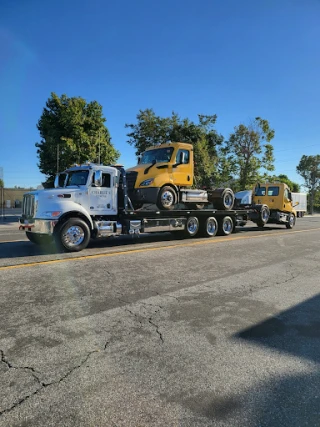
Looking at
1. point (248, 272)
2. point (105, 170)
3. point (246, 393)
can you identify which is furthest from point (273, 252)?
point (246, 393)

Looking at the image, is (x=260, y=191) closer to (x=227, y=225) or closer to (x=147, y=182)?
(x=227, y=225)

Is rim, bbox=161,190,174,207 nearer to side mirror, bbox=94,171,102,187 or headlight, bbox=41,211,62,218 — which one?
side mirror, bbox=94,171,102,187

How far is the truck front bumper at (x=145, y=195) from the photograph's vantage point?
11398 mm

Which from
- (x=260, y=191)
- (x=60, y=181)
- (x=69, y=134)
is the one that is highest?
(x=69, y=134)

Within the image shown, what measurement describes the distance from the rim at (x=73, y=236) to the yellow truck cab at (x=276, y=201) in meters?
12.9

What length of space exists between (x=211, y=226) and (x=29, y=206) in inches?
292

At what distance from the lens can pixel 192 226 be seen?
12.7 meters

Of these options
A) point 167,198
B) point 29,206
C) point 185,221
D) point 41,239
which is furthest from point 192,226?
point 29,206

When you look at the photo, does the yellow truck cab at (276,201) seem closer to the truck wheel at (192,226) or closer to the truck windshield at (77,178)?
the truck wheel at (192,226)

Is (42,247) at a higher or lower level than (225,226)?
lower

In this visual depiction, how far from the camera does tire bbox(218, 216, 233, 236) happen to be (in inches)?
549

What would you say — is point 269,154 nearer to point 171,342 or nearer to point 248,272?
point 248,272

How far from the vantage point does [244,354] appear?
3.30 meters

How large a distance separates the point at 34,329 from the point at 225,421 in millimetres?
2495
